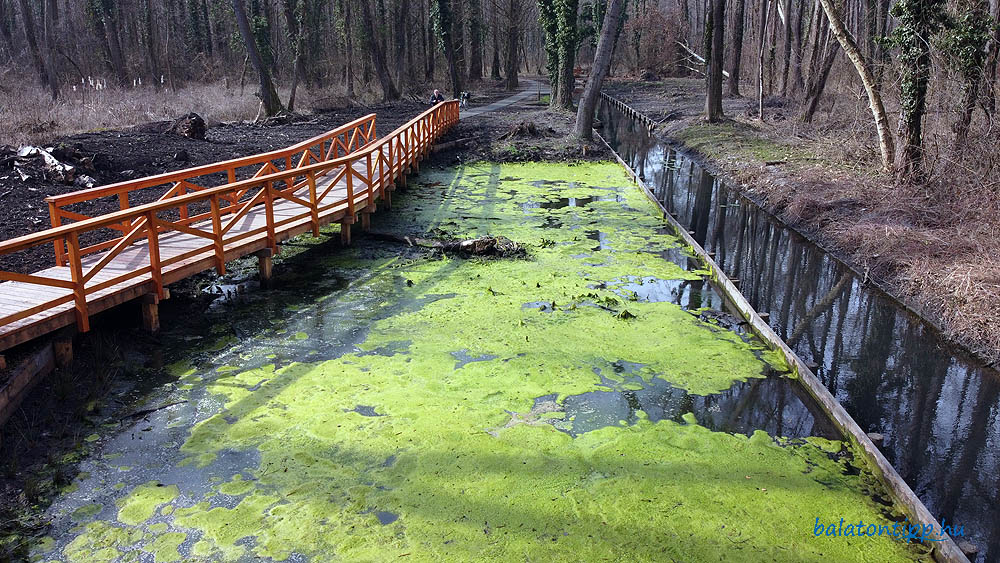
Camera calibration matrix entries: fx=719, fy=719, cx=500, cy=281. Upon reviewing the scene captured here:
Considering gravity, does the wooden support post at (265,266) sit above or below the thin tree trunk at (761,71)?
below

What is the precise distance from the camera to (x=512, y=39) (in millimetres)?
40656

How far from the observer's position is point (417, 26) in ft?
138

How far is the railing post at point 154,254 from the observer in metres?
6.68

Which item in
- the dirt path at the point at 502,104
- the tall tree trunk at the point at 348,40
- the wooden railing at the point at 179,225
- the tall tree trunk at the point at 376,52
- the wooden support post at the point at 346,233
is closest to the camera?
the wooden railing at the point at 179,225

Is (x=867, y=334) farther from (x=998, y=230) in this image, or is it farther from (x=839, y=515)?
(x=839, y=515)

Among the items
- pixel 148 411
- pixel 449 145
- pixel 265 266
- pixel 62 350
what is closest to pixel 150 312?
pixel 62 350

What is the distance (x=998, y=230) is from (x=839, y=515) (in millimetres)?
6327

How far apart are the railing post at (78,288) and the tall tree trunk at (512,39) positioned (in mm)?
36544

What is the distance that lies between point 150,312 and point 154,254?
0.64 m

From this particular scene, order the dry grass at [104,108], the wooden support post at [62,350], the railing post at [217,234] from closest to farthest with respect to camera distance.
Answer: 1. the wooden support post at [62,350]
2. the railing post at [217,234]
3. the dry grass at [104,108]

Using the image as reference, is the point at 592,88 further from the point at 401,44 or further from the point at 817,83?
the point at 401,44

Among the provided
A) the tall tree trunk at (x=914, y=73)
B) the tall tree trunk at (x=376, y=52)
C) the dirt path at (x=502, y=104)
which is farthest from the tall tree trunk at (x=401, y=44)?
the tall tree trunk at (x=914, y=73)

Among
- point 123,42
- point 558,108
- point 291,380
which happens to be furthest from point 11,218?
point 123,42

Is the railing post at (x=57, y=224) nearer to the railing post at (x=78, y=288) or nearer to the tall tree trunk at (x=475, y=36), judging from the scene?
the railing post at (x=78, y=288)
